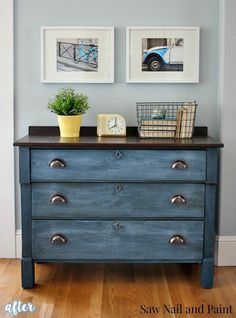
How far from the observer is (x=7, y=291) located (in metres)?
2.92

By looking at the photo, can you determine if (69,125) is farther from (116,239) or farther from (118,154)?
(116,239)

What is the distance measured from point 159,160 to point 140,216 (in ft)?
1.06

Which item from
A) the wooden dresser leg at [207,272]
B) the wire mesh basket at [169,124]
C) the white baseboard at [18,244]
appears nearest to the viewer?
the wooden dresser leg at [207,272]

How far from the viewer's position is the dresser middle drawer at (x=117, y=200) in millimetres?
2920

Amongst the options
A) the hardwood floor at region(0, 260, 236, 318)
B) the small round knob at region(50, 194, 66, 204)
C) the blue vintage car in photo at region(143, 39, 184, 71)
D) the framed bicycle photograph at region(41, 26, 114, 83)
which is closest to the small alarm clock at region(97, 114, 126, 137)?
the framed bicycle photograph at region(41, 26, 114, 83)

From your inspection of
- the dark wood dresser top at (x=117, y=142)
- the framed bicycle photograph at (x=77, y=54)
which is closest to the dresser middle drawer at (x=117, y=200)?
Result: the dark wood dresser top at (x=117, y=142)

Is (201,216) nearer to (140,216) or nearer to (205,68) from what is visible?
(140,216)

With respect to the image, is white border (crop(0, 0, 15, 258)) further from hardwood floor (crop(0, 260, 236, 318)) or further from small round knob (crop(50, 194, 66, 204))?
small round knob (crop(50, 194, 66, 204))

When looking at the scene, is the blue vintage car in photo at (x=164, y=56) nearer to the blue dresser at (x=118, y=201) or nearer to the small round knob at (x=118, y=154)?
→ the blue dresser at (x=118, y=201)

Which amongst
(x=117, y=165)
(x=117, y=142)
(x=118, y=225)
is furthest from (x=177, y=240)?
(x=117, y=142)

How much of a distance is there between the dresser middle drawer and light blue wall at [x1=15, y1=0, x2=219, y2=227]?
1.95 ft

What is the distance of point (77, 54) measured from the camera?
3.31 m

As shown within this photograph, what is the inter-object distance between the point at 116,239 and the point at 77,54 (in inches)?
45.6

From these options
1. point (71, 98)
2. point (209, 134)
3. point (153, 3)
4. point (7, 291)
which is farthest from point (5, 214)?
point (153, 3)
